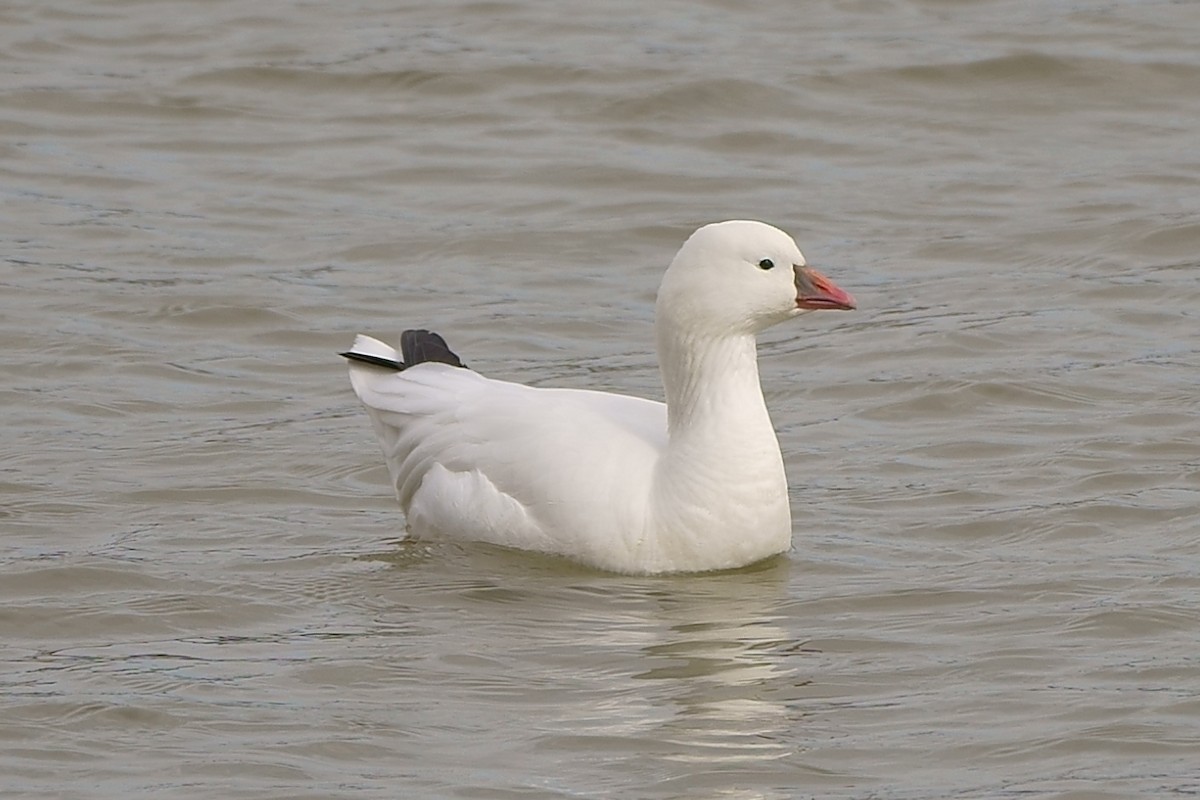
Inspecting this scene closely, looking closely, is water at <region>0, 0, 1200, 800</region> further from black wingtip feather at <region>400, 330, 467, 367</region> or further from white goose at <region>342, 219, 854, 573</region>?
black wingtip feather at <region>400, 330, 467, 367</region>

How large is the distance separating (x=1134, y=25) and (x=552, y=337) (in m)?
7.33

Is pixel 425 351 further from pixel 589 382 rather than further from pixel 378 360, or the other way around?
pixel 589 382

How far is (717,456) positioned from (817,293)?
63 cm

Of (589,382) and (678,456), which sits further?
(589,382)

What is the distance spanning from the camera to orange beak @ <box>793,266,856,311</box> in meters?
7.80

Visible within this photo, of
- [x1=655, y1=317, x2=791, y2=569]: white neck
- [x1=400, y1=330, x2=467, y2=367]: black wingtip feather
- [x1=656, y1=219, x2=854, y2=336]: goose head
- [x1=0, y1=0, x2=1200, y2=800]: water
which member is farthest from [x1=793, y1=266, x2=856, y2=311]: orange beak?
[x1=400, y1=330, x2=467, y2=367]: black wingtip feather

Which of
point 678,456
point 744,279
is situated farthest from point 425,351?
point 744,279

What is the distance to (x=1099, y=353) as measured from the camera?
34.2ft

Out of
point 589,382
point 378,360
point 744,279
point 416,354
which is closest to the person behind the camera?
point 744,279

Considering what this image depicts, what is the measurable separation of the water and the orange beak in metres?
0.87

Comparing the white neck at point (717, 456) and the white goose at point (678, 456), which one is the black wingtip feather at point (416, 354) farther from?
the white neck at point (717, 456)

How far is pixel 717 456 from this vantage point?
7.81 m

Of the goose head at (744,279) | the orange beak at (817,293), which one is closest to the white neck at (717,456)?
the goose head at (744,279)

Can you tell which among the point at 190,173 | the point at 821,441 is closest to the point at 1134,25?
the point at 190,173
